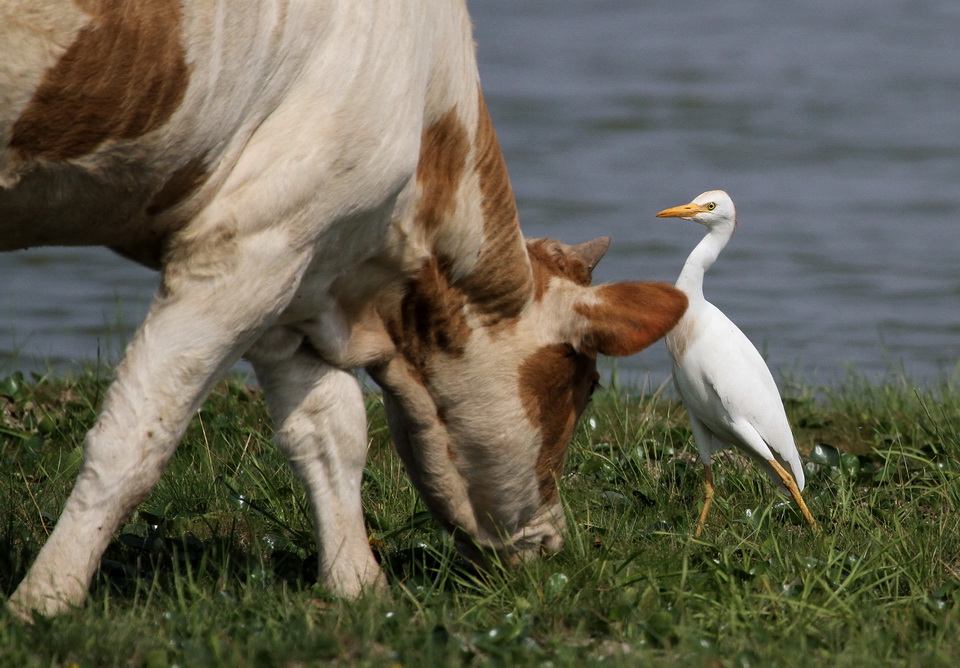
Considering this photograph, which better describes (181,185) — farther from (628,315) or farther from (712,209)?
(712,209)

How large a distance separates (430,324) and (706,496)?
56.7 inches

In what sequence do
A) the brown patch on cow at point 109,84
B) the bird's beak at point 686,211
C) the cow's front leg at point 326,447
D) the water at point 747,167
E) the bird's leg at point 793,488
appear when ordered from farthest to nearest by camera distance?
1. the water at point 747,167
2. the bird's beak at point 686,211
3. the bird's leg at point 793,488
4. the cow's front leg at point 326,447
5. the brown patch on cow at point 109,84

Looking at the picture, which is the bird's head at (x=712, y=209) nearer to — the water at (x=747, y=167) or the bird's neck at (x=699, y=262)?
the bird's neck at (x=699, y=262)

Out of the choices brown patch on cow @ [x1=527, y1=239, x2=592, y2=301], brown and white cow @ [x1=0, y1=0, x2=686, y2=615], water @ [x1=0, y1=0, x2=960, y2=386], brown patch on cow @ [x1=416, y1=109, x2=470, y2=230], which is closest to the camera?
brown and white cow @ [x1=0, y1=0, x2=686, y2=615]

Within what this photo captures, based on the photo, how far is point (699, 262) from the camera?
5.93 meters

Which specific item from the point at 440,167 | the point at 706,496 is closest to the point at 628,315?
the point at 440,167

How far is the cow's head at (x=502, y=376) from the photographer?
14.7 ft

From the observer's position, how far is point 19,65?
11.4 ft

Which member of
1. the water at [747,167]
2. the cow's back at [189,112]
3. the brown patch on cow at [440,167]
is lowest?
the water at [747,167]

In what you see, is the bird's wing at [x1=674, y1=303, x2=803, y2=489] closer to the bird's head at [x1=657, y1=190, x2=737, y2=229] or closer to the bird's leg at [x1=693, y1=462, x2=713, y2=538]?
the bird's leg at [x1=693, y1=462, x2=713, y2=538]

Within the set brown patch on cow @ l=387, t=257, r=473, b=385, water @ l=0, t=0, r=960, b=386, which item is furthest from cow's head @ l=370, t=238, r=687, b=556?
water @ l=0, t=0, r=960, b=386

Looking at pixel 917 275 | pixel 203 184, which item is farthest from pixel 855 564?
pixel 917 275

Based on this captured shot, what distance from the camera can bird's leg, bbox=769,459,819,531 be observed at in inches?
201

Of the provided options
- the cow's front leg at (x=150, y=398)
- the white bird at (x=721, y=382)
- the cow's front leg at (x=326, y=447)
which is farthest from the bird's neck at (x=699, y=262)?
the cow's front leg at (x=150, y=398)
